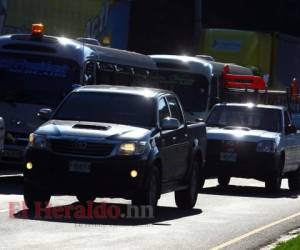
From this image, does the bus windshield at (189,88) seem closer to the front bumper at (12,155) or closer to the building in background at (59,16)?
the building in background at (59,16)

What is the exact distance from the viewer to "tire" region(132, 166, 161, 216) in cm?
1630

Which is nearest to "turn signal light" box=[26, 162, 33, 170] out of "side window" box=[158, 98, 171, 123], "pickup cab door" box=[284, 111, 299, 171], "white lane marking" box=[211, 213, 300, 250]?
"side window" box=[158, 98, 171, 123]

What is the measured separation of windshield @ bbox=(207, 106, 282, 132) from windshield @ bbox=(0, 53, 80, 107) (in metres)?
3.36

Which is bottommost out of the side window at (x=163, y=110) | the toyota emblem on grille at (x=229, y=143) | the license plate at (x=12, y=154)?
the license plate at (x=12, y=154)

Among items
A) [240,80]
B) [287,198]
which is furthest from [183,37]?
[287,198]

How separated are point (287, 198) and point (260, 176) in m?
1.08

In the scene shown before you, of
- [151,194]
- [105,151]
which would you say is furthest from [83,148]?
[151,194]

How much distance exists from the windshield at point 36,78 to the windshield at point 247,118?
336 centimetres

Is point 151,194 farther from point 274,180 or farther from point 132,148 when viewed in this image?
point 274,180

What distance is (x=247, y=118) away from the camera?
25.1 meters

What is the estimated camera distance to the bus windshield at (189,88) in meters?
31.5

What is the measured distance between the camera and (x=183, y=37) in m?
62.2

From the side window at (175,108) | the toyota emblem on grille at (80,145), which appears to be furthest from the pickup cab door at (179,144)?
the toyota emblem on grille at (80,145)

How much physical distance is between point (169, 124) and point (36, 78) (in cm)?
659
